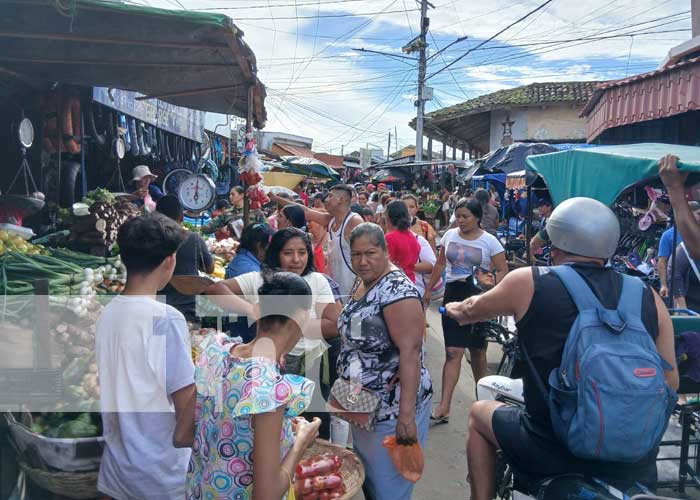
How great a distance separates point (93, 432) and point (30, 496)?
55cm

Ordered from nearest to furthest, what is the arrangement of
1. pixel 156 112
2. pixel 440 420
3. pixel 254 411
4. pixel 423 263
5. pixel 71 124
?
pixel 254 411 → pixel 440 420 → pixel 423 263 → pixel 71 124 → pixel 156 112

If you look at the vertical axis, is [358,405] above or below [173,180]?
below

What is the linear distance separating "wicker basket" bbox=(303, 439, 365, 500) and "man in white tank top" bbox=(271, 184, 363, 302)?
2110 millimetres

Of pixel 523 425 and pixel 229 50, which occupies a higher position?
pixel 229 50

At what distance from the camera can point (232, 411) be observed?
1.75 m

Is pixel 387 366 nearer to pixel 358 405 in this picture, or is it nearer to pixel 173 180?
pixel 358 405

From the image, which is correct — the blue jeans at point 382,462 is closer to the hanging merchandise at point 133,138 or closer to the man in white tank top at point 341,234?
the man in white tank top at point 341,234

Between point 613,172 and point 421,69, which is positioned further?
point 421,69

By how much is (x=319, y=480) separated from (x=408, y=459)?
0.49 meters

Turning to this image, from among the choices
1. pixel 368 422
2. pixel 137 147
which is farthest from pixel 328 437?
pixel 137 147

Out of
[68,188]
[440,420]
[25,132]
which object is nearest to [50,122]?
[25,132]

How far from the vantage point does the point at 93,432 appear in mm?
2930

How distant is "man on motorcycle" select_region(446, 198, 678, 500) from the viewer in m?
2.19

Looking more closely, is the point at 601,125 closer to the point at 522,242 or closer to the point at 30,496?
the point at 522,242
